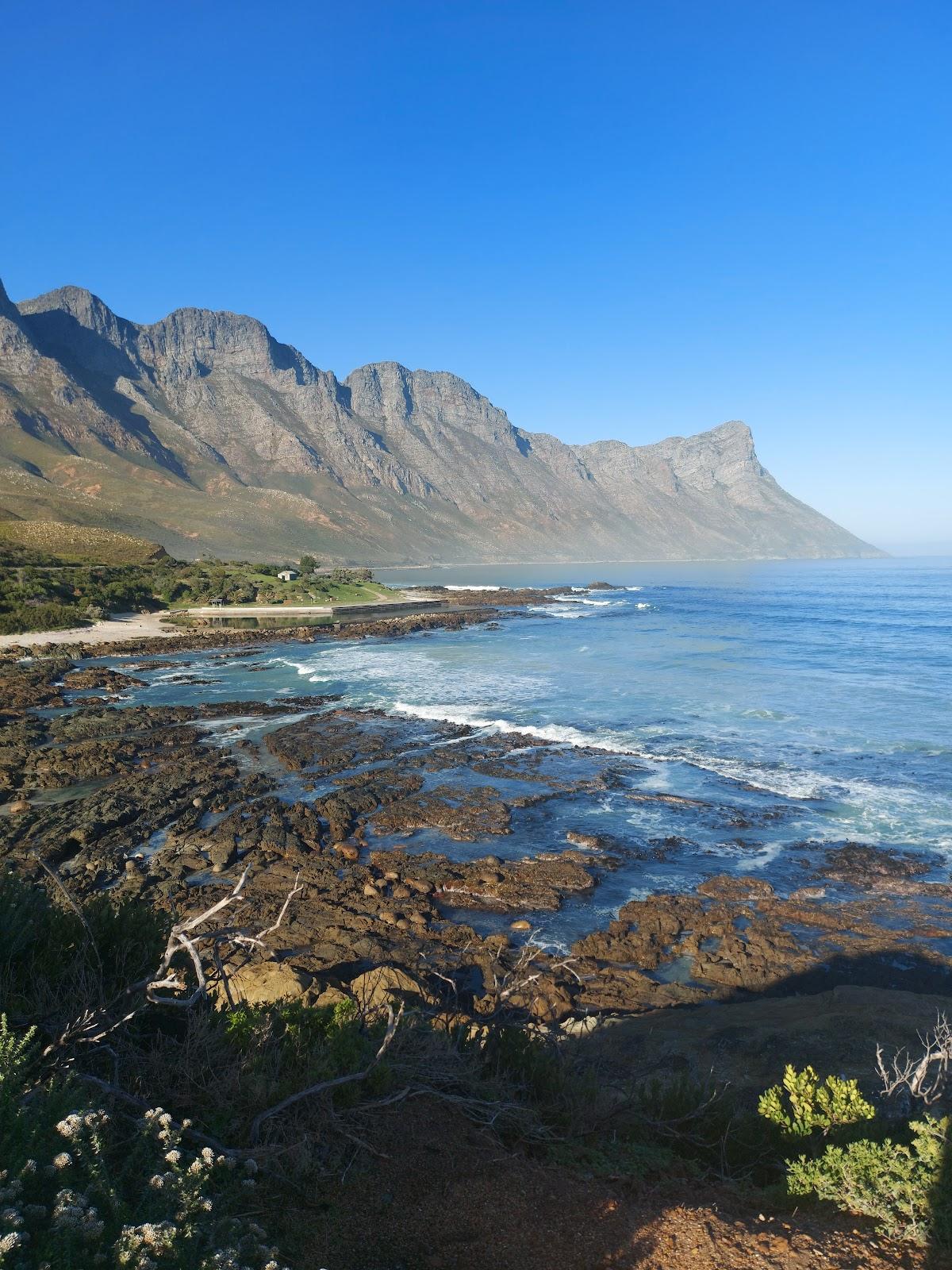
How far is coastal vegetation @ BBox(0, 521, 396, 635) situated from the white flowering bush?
48.8 meters

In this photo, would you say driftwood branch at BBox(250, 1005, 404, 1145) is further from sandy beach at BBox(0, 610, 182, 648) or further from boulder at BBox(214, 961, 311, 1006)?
sandy beach at BBox(0, 610, 182, 648)

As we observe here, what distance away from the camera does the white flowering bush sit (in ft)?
10.1

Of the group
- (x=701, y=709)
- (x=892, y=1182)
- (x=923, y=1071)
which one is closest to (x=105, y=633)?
(x=701, y=709)

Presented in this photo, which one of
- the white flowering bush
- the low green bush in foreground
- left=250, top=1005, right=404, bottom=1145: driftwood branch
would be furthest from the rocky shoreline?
the low green bush in foreground

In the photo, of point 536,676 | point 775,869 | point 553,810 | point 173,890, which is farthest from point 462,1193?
point 536,676

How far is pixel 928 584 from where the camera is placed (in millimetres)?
119000

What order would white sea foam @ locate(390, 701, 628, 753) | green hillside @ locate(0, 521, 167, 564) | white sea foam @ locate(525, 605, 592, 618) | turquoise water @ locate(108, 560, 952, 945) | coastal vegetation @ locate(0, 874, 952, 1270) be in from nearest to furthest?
coastal vegetation @ locate(0, 874, 952, 1270), turquoise water @ locate(108, 560, 952, 945), white sea foam @ locate(390, 701, 628, 753), white sea foam @ locate(525, 605, 592, 618), green hillside @ locate(0, 521, 167, 564)

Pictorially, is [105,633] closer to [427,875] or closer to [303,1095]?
[427,875]

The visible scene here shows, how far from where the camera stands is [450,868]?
14250 mm

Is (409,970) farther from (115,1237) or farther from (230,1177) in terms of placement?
(115,1237)

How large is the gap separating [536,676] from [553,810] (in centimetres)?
1828

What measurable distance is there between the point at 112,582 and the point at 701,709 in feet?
172

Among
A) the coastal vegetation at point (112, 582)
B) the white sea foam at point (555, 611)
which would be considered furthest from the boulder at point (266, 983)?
the white sea foam at point (555, 611)

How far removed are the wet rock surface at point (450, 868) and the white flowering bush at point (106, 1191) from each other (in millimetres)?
2793
